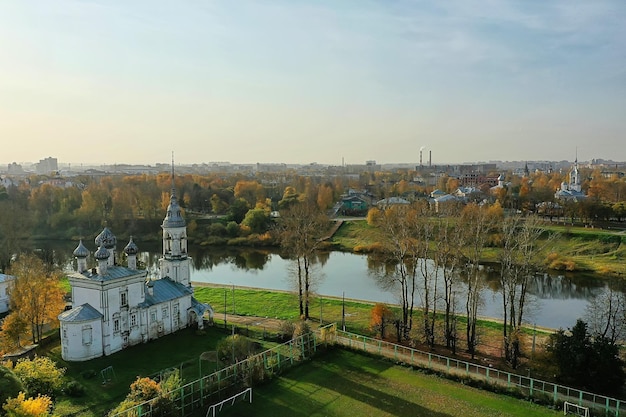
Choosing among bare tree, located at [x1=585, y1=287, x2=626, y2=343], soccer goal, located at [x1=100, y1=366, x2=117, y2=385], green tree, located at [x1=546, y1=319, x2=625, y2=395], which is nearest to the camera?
green tree, located at [x1=546, y1=319, x2=625, y2=395]

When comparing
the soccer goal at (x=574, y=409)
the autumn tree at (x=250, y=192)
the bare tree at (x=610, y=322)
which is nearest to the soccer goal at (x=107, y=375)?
the soccer goal at (x=574, y=409)

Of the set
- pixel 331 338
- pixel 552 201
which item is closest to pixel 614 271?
pixel 552 201

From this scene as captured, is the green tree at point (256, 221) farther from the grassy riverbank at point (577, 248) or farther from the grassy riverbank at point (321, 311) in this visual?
the grassy riverbank at point (321, 311)

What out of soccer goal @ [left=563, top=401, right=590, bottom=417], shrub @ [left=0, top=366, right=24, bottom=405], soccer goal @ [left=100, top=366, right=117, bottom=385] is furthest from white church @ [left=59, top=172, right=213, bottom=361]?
soccer goal @ [left=563, top=401, right=590, bottom=417]

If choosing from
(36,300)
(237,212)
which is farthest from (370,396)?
(237,212)

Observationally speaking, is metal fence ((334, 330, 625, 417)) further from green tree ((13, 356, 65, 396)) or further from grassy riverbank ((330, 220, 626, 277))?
grassy riverbank ((330, 220, 626, 277))

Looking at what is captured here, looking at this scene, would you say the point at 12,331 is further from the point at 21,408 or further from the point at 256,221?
the point at 256,221
